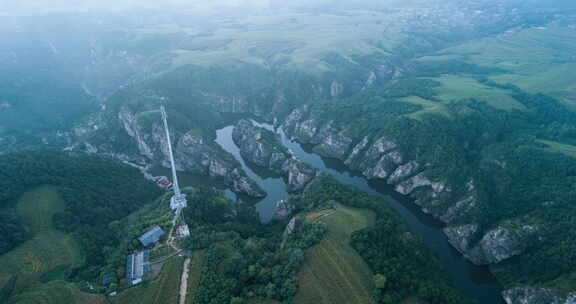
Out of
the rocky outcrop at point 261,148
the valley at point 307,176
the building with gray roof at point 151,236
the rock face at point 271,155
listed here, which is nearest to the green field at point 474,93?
the valley at point 307,176

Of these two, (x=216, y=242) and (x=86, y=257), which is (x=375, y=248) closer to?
(x=216, y=242)

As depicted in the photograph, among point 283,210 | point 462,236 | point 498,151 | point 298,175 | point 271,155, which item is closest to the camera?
point 462,236

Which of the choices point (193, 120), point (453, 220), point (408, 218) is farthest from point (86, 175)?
point (453, 220)

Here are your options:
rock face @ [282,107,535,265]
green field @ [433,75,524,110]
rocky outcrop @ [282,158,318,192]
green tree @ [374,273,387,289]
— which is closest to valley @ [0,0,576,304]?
rock face @ [282,107,535,265]

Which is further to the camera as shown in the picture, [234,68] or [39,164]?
[234,68]

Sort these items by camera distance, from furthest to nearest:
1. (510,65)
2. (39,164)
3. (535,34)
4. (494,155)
A: 1. (535,34)
2. (510,65)
3. (494,155)
4. (39,164)

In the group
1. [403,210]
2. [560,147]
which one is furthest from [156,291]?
[560,147]

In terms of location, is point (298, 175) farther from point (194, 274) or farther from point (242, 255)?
point (194, 274)
